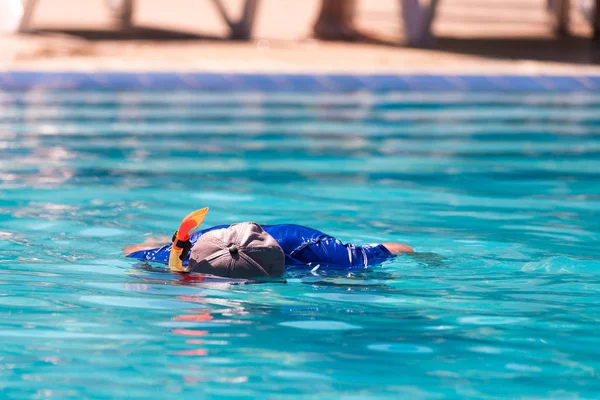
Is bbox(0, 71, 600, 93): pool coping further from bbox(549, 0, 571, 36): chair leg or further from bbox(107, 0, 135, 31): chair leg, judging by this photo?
bbox(549, 0, 571, 36): chair leg

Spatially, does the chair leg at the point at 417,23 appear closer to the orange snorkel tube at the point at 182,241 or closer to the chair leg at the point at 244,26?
the chair leg at the point at 244,26

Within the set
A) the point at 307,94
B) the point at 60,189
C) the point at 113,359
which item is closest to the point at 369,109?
the point at 307,94

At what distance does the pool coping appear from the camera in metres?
10.6

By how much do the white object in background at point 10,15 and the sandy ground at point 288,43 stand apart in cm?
40

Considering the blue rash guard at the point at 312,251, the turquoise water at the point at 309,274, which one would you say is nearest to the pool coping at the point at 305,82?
the turquoise water at the point at 309,274

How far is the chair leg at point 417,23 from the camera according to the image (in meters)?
14.0

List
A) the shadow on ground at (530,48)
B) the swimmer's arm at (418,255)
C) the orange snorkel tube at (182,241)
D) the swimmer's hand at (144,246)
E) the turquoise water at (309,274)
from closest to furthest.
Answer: the turquoise water at (309,274)
the orange snorkel tube at (182,241)
the swimmer's arm at (418,255)
the swimmer's hand at (144,246)
the shadow on ground at (530,48)

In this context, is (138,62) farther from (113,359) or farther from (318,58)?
(113,359)

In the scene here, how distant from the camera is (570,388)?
99.2 inches

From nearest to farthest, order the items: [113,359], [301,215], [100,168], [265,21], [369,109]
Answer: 1. [113,359]
2. [301,215]
3. [100,168]
4. [369,109]
5. [265,21]

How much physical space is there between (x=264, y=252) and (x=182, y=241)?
29 centimetres

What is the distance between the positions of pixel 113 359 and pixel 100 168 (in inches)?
151

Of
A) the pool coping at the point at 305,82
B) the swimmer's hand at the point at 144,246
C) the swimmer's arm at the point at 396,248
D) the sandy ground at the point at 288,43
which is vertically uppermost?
the sandy ground at the point at 288,43

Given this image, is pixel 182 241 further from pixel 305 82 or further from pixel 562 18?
pixel 562 18
